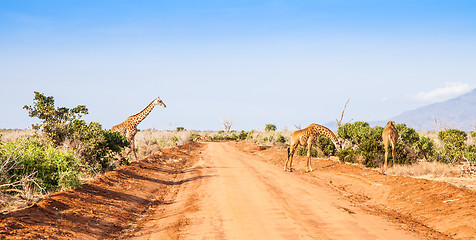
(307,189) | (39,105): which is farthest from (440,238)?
(39,105)

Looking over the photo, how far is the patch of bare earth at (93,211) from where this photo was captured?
7.97 metres

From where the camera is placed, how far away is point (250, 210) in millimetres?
11055

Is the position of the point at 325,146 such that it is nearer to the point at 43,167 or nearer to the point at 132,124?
the point at 132,124

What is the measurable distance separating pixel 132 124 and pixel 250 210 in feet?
43.4

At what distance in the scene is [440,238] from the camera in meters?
8.74

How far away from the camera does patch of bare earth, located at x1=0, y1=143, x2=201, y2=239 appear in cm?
797

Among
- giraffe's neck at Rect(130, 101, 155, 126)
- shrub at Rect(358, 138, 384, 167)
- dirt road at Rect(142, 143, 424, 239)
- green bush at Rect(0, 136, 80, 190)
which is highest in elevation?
giraffe's neck at Rect(130, 101, 155, 126)

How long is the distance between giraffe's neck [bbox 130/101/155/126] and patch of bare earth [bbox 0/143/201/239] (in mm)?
5830

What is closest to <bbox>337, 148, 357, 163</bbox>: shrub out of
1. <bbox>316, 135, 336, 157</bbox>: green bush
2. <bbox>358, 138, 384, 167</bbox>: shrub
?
<bbox>358, 138, 384, 167</bbox>: shrub

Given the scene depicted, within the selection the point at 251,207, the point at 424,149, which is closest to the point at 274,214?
the point at 251,207

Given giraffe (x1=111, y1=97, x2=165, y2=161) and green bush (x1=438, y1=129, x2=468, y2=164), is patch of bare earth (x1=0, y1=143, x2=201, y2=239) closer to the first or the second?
giraffe (x1=111, y1=97, x2=165, y2=161)

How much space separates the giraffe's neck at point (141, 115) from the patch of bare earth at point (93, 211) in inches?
230

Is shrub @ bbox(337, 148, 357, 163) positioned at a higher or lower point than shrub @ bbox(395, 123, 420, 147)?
lower

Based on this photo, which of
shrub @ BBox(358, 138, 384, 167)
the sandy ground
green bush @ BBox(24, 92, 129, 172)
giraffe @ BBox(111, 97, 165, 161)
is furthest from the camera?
giraffe @ BBox(111, 97, 165, 161)
